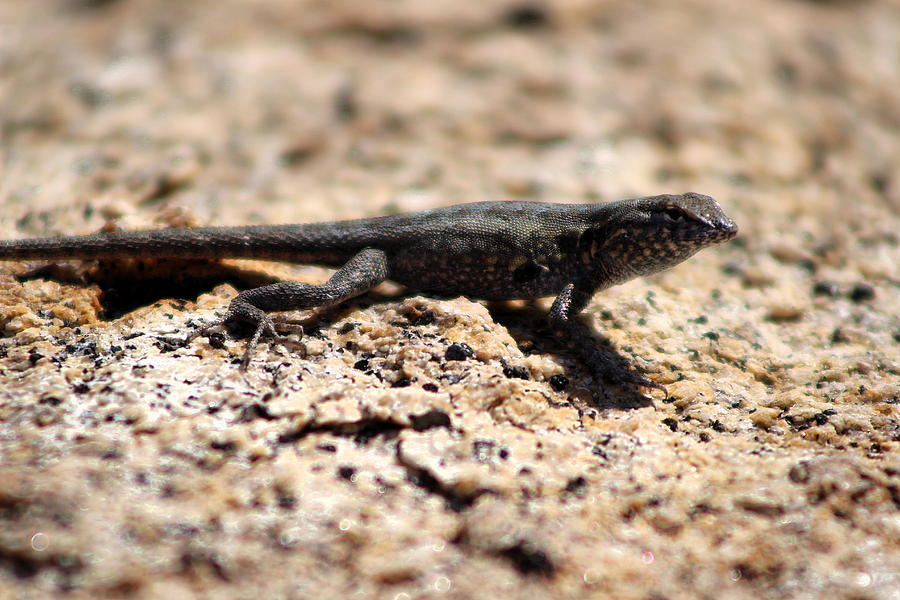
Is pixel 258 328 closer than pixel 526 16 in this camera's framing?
Yes

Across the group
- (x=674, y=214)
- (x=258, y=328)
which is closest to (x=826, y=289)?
(x=674, y=214)

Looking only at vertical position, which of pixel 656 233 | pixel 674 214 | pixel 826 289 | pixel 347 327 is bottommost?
pixel 347 327

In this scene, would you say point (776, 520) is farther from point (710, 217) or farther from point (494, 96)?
Result: point (494, 96)

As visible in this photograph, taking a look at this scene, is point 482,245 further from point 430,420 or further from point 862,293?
point 862,293

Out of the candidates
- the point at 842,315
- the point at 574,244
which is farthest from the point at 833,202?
the point at 574,244

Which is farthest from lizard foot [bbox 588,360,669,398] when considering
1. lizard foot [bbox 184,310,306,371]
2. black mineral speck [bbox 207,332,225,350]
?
black mineral speck [bbox 207,332,225,350]

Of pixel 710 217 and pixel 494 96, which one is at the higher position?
pixel 494 96

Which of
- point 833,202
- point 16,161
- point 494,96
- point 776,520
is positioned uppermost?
point 494,96
